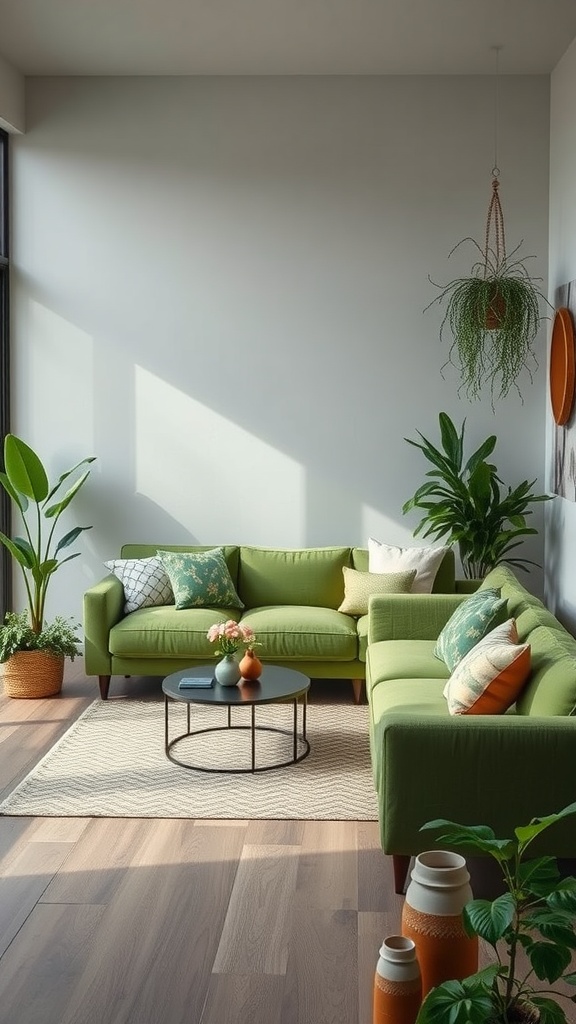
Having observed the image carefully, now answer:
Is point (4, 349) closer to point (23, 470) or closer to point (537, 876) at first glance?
point (23, 470)

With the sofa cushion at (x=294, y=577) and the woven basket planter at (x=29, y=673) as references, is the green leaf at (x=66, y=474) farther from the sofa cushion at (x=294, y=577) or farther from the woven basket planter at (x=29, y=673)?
the sofa cushion at (x=294, y=577)

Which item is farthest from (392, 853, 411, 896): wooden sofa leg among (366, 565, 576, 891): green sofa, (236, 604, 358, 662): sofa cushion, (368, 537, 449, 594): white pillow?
(368, 537, 449, 594): white pillow

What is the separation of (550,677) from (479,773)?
1.39 ft

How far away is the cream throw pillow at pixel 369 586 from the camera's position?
5.86 meters

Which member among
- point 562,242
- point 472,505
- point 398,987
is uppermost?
point 562,242

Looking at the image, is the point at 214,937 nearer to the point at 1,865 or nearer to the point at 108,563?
the point at 1,865

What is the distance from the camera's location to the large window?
6492mm

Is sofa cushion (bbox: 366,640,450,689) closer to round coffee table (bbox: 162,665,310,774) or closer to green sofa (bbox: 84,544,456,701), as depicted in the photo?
round coffee table (bbox: 162,665,310,774)

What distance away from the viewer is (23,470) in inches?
231

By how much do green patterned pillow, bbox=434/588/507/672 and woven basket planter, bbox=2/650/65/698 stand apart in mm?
2283

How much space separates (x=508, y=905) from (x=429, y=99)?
18.2ft

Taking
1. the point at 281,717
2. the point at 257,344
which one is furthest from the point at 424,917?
the point at 257,344

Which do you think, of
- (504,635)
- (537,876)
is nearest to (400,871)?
(504,635)

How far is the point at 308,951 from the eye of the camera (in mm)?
3025
